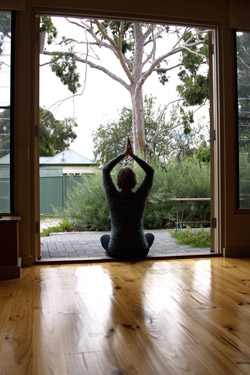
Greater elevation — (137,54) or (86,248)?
(137,54)

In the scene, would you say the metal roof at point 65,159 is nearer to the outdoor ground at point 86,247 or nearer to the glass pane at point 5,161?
the outdoor ground at point 86,247

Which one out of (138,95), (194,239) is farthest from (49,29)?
(194,239)

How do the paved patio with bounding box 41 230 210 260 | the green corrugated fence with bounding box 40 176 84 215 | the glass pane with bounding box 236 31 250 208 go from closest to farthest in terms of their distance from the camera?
the glass pane with bounding box 236 31 250 208
the paved patio with bounding box 41 230 210 260
the green corrugated fence with bounding box 40 176 84 215

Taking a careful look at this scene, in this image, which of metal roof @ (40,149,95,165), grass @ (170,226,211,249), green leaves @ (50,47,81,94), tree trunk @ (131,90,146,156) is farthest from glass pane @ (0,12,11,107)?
metal roof @ (40,149,95,165)

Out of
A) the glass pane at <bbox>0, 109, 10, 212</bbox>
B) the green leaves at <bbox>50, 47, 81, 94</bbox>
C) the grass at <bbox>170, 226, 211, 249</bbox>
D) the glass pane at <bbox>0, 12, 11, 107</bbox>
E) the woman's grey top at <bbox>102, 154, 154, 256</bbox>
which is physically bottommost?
the grass at <bbox>170, 226, 211, 249</bbox>

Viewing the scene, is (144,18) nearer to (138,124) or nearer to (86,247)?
(86,247)

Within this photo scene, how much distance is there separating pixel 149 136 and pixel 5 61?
38.1 feet

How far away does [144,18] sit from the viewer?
3928mm

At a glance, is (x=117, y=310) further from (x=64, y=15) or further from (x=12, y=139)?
(x=64, y=15)

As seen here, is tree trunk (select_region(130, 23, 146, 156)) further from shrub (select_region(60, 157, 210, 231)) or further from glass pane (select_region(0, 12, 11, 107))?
glass pane (select_region(0, 12, 11, 107))

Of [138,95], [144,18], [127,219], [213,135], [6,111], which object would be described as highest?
[138,95]

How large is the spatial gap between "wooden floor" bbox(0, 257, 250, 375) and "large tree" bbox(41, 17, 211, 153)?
24.2 feet

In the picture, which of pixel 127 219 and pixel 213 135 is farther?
pixel 213 135

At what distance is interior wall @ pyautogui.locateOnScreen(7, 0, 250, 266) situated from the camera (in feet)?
12.0
